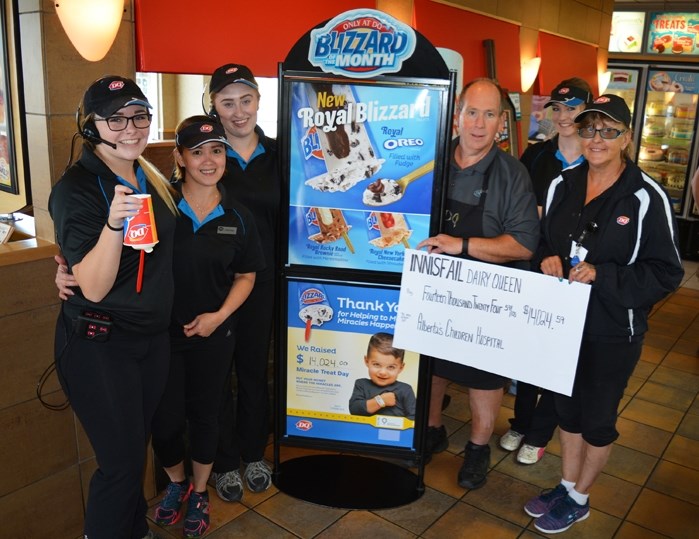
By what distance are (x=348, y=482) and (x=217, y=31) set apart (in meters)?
2.24

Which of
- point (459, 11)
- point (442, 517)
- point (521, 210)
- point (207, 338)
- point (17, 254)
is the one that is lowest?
point (442, 517)

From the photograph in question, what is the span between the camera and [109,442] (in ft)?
6.78

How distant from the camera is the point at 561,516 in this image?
278cm

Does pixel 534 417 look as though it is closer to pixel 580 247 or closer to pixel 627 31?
pixel 580 247

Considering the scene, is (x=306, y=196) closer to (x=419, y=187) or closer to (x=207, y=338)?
(x=419, y=187)

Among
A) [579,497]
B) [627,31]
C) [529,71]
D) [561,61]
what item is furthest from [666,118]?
[579,497]

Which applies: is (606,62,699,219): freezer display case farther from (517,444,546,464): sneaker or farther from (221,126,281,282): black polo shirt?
(221,126,281,282): black polo shirt

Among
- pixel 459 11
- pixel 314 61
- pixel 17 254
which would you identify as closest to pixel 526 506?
pixel 314 61

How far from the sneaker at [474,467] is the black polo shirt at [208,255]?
146 cm

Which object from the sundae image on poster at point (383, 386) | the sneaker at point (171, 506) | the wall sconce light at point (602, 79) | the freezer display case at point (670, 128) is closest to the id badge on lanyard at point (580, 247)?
the sundae image on poster at point (383, 386)

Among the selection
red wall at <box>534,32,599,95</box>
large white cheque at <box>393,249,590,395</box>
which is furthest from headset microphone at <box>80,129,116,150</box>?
red wall at <box>534,32,599,95</box>

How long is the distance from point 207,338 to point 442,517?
1312 millimetres

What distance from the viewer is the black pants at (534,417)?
10.8 feet

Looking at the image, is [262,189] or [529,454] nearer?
[262,189]
